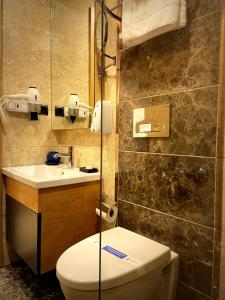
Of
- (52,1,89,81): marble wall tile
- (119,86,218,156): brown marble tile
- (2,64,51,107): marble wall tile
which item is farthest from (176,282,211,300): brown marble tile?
(2,64,51,107): marble wall tile

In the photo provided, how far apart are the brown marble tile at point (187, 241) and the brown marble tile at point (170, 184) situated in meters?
0.04

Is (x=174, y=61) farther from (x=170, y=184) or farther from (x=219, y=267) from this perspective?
(x=219, y=267)

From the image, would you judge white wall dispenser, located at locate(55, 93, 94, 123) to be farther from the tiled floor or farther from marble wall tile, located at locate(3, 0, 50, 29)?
the tiled floor

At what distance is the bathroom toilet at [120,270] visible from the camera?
0.73 metres

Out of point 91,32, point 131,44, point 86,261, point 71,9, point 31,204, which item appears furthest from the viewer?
point 71,9

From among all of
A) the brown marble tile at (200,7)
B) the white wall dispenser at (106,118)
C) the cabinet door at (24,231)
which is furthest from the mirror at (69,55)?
the brown marble tile at (200,7)

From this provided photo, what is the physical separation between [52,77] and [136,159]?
44.7 inches

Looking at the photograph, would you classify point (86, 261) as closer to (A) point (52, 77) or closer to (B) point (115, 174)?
(B) point (115, 174)

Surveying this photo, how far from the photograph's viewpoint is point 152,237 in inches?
43.3

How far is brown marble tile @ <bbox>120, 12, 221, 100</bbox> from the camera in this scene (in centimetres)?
85

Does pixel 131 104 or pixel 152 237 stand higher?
pixel 131 104

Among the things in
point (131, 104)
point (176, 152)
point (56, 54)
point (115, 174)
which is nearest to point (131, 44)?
point (131, 104)

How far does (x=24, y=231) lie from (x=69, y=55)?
1.41 meters

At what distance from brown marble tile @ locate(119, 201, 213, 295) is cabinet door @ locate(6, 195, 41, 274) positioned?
0.60 metres
